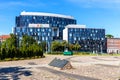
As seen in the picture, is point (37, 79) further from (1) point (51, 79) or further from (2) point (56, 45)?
(2) point (56, 45)

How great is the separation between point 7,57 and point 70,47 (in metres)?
122

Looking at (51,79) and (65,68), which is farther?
(65,68)

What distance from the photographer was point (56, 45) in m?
181

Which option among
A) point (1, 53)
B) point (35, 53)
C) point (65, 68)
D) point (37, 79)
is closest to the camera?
point (37, 79)

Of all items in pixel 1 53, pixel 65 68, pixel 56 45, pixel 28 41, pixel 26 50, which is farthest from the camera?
pixel 56 45

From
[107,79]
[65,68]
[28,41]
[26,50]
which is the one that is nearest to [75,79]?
[107,79]

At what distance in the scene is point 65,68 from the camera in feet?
119

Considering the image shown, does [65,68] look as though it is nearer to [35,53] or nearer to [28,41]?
[35,53]

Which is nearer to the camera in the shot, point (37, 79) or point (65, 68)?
point (37, 79)

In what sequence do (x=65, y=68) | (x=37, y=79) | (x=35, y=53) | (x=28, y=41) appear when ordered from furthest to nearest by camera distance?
(x=28, y=41), (x=35, y=53), (x=65, y=68), (x=37, y=79)

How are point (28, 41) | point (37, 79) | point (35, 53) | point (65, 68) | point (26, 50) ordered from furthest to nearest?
1. point (28, 41)
2. point (35, 53)
3. point (26, 50)
4. point (65, 68)
5. point (37, 79)

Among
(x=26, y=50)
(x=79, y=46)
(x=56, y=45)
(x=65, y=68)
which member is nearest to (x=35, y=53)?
(x=26, y=50)

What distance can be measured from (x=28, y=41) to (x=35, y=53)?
63.2 metres

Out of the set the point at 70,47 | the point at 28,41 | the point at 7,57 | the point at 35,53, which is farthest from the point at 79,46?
the point at 7,57
